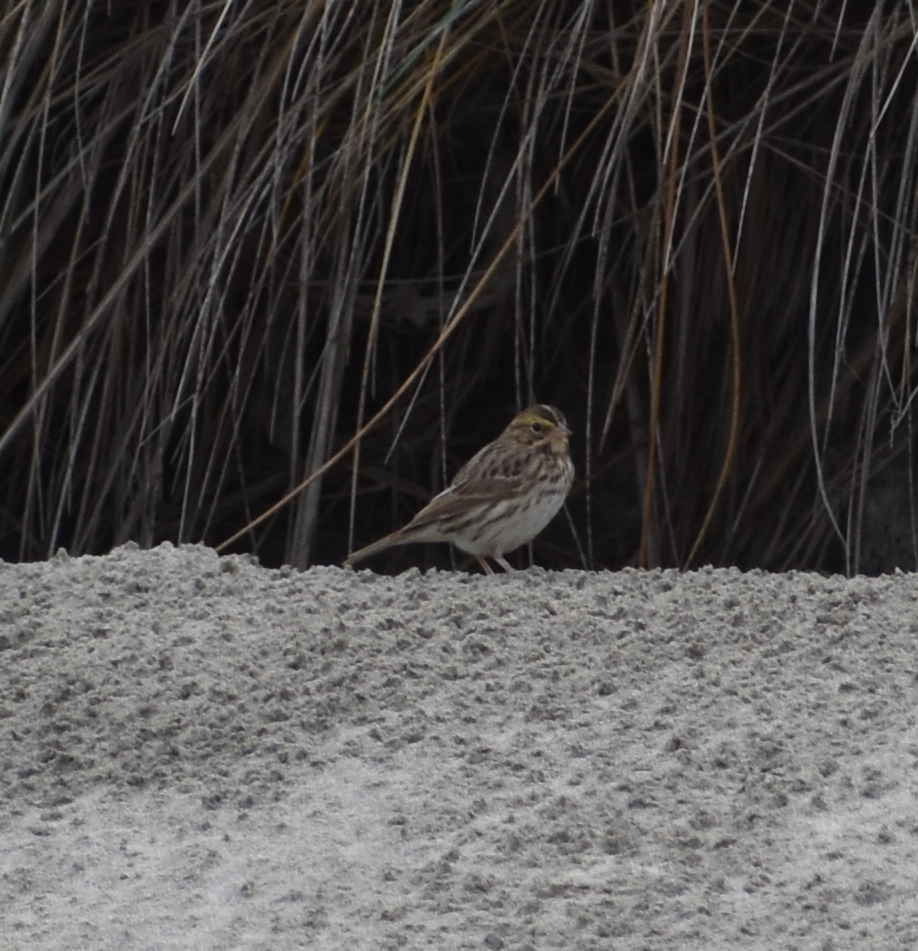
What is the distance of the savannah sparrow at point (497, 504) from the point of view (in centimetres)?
482

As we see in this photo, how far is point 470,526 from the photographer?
4820 millimetres

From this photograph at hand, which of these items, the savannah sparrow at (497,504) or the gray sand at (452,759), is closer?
the gray sand at (452,759)

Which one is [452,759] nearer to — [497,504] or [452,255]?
[497,504]

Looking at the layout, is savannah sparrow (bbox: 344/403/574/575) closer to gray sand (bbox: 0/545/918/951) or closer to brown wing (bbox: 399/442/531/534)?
brown wing (bbox: 399/442/531/534)

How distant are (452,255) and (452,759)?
10.3 ft

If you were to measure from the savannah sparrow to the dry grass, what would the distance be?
14 centimetres

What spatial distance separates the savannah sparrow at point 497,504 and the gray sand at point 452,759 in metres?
0.87

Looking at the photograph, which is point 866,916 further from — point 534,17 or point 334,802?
point 534,17

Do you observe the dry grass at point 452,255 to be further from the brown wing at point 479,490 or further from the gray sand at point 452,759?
the gray sand at point 452,759

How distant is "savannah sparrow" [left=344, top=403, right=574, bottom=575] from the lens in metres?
4.82

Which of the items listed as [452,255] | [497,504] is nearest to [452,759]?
[497,504]

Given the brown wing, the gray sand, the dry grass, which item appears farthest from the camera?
the brown wing

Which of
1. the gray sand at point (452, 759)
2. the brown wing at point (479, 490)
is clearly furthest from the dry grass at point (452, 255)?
the gray sand at point (452, 759)

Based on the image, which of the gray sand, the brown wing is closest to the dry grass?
the brown wing
